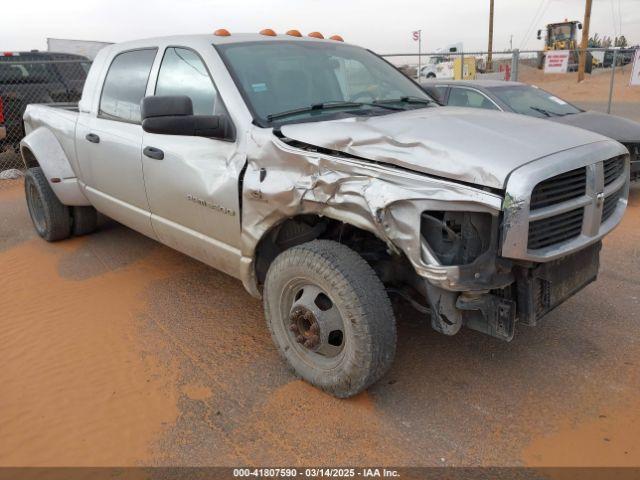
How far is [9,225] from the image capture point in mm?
6902

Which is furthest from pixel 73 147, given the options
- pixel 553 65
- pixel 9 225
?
pixel 553 65

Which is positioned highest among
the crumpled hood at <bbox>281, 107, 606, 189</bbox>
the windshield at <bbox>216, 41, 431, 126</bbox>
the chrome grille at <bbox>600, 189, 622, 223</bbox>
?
the windshield at <bbox>216, 41, 431, 126</bbox>

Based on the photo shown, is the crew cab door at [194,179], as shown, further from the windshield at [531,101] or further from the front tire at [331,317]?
the windshield at [531,101]

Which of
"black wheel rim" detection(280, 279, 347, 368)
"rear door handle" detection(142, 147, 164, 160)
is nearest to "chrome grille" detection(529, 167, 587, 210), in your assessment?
"black wheel rim" detection(280, 279, 347, 368)

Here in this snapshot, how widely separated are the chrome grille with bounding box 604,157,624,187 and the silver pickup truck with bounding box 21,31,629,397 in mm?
15

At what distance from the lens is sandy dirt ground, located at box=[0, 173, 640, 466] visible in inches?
105

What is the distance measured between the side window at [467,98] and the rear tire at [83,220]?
5047 millimetres

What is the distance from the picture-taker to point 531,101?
7.64 m

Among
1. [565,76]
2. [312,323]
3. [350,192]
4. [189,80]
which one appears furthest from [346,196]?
[565,76]

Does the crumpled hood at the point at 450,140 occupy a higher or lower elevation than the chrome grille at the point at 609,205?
higher

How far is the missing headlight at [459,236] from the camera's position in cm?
252

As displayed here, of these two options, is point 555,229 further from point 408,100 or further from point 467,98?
point 467,98

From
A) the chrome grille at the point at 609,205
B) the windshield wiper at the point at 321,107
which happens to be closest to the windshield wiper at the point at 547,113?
the chrome grille at the point at 609,205

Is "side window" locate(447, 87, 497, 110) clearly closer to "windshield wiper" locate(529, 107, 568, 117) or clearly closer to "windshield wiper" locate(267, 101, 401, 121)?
"windshield wiper" locate(529, 107, 568, 117)
